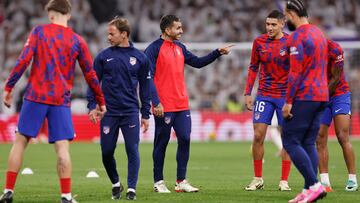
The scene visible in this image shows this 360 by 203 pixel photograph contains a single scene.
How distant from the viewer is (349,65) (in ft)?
113

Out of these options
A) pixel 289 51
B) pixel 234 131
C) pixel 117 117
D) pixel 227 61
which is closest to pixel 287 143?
pixel 289 51

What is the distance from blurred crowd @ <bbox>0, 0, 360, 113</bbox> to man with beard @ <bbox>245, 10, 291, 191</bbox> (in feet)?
60.9

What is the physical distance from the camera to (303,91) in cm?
1146

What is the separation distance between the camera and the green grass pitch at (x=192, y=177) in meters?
12.5

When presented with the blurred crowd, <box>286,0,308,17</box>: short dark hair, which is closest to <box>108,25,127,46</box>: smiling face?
<box>286,0,308,17</box>: short dark hair

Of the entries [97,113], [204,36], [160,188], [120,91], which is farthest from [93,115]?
[204,36]

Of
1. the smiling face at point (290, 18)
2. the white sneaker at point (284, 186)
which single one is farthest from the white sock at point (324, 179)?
the smiling face at point (290, 18)

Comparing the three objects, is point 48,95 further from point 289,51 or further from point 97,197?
point 289,51

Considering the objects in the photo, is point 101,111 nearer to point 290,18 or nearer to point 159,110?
point 159,110

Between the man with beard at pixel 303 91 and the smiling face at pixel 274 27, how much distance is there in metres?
2.15

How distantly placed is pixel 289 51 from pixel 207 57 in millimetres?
2577

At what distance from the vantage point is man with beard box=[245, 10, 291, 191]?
13.7 meters

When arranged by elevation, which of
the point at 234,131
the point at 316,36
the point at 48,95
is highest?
the point at 316,36

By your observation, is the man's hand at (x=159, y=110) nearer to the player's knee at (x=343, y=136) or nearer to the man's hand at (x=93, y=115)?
the man's hand at (x=93, y=115)
